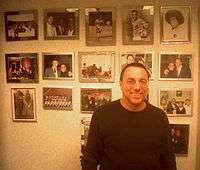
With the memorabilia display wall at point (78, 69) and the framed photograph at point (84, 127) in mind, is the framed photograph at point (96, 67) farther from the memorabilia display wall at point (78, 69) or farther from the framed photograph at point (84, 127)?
the framed photograph at point (84, 127)

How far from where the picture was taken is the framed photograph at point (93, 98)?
72.6 inches

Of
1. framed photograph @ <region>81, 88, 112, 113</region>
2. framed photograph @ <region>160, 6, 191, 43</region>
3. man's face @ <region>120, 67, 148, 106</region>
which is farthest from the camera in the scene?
framed photograph @ <region>81, 88, 112, 113</region>

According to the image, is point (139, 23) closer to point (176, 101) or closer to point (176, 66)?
point (176, 66)

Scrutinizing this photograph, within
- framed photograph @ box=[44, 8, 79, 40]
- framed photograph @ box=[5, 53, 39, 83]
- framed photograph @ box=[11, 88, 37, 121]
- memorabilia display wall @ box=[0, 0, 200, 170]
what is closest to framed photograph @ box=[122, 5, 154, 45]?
memorabilia display wall @ box=[0, 0, 200, 170]

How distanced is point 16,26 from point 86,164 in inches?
42.9

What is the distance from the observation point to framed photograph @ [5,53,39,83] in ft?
6.25

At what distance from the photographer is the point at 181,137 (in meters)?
1.81

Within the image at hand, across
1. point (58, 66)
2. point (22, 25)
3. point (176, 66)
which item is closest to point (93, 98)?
point (58, 66)

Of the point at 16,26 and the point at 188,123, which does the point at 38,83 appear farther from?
the point at 188,123

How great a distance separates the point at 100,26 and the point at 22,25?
55 centimetres

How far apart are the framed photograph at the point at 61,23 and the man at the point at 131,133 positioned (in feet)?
2.04

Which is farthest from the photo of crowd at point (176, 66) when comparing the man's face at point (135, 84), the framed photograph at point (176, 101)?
the man's face at point (135, 84)

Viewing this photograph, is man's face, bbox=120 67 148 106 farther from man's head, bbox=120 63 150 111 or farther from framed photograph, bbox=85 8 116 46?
framed photograph, bbox=85 8 116 46

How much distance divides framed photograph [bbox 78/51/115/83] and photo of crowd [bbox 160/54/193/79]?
34cm
